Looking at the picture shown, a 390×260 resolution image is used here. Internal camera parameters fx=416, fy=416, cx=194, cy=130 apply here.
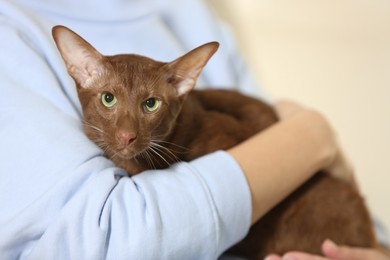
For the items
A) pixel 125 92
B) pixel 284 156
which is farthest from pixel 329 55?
pixel 125 92

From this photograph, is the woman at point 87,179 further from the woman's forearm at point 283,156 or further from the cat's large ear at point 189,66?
the cat's large ear at point 189,66

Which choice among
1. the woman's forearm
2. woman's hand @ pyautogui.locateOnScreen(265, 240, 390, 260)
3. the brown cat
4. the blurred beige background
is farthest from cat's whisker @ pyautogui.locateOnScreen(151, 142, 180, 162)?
the blurred beige background

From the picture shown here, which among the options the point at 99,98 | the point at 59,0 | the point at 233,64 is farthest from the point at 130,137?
the point at 233,64

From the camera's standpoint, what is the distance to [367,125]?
5.52 feet

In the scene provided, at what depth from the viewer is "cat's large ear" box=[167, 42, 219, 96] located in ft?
2.07

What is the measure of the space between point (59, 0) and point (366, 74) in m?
1.36

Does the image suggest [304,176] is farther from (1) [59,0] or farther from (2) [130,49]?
(1) [59,0]

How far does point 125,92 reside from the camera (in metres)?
0.65

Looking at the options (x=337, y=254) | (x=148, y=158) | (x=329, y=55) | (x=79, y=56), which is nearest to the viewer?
(x=79, y=56)

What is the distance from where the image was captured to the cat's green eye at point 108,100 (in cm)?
65

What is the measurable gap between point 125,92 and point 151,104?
53 mm

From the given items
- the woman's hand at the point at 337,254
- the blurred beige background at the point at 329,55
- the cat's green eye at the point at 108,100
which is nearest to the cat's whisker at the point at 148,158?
the cat's green eye at the point at 108,100

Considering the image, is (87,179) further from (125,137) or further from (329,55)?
(329,55)

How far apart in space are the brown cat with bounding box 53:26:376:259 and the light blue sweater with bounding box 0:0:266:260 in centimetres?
6
